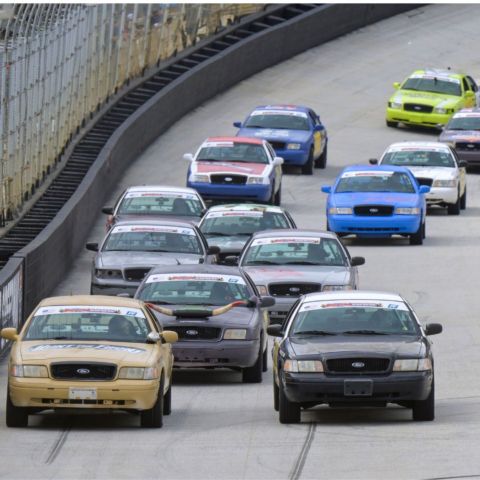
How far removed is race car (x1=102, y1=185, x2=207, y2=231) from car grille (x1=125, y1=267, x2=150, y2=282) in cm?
571

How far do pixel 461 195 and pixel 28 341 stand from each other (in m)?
23.6

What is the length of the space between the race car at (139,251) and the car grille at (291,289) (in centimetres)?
236

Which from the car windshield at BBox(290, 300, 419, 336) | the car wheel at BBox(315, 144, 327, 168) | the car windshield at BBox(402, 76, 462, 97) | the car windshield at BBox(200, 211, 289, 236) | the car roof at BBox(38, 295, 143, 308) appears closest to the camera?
the car windshield at BBox(290, 300, 419, 336)

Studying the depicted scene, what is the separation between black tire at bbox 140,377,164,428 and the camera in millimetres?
18375

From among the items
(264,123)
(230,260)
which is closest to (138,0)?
(264,123)

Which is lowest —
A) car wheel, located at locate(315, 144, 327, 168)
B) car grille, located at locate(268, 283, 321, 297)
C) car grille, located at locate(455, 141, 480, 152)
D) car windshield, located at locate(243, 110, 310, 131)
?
car wheel, located at locate(315, 144, 327, 168)

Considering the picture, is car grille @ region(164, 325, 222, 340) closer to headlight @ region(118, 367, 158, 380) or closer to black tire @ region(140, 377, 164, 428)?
black tire @ region(140, 377, 164, 428)

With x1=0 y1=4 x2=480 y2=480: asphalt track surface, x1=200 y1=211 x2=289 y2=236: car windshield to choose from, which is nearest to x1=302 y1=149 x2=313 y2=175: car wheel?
x1=0 y1=4 x2=480 y2=480: asphalt track surface

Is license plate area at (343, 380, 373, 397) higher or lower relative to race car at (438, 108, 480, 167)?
higher

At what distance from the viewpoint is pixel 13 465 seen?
16.1m

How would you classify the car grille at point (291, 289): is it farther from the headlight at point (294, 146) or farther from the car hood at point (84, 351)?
the headlight at point (294, 146)

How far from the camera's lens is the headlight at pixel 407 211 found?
117ft

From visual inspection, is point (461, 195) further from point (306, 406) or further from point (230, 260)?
point (306, 406)

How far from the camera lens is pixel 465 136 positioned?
47.5 metres
